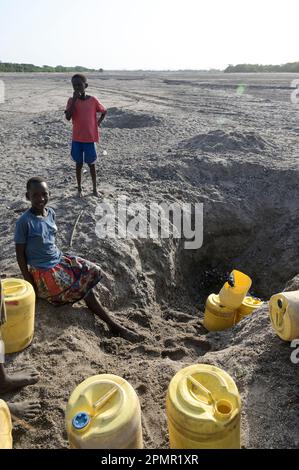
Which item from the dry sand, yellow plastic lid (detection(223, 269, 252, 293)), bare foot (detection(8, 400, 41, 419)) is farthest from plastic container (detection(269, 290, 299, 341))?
bare foot (detection(8, 400, 41, 419))

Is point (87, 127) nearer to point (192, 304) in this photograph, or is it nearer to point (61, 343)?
point (192, 304)

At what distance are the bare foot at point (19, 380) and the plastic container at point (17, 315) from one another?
24 centimetres

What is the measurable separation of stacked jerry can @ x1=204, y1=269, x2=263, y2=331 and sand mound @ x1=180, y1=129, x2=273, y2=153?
4257mm

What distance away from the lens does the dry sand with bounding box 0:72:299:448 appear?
2740 mm

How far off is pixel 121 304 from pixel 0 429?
2.38 metres

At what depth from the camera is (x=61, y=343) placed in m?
3.28

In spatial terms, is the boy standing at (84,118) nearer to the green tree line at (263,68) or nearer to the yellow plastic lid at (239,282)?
the yellow plastic lid at (239,282)

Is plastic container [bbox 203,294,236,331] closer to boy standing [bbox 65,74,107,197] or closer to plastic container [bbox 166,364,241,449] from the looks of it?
plastic container [bbox 166,364,241,449]

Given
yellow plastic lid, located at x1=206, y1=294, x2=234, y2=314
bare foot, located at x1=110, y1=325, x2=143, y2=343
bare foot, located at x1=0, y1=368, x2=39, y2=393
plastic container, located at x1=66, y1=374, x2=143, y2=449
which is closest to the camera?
plastic container, located at x1=66, y1=374, x2=143, y2=449

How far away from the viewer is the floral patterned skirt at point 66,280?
11.1ft

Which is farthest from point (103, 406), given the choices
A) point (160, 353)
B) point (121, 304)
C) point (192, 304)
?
point (192, 304)

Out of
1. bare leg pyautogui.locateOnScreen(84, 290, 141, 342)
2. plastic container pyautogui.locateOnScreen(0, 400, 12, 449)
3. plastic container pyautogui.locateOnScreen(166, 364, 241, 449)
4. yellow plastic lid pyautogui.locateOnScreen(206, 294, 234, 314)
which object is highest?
plastic container pyautogui.locateOnScreen(166, 364, 241, 449)

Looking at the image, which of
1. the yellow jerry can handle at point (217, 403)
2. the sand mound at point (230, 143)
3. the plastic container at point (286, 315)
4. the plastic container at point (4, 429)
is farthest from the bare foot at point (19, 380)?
the sand mound at point (230, 143)

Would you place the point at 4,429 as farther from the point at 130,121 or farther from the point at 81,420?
the point at 130,121
